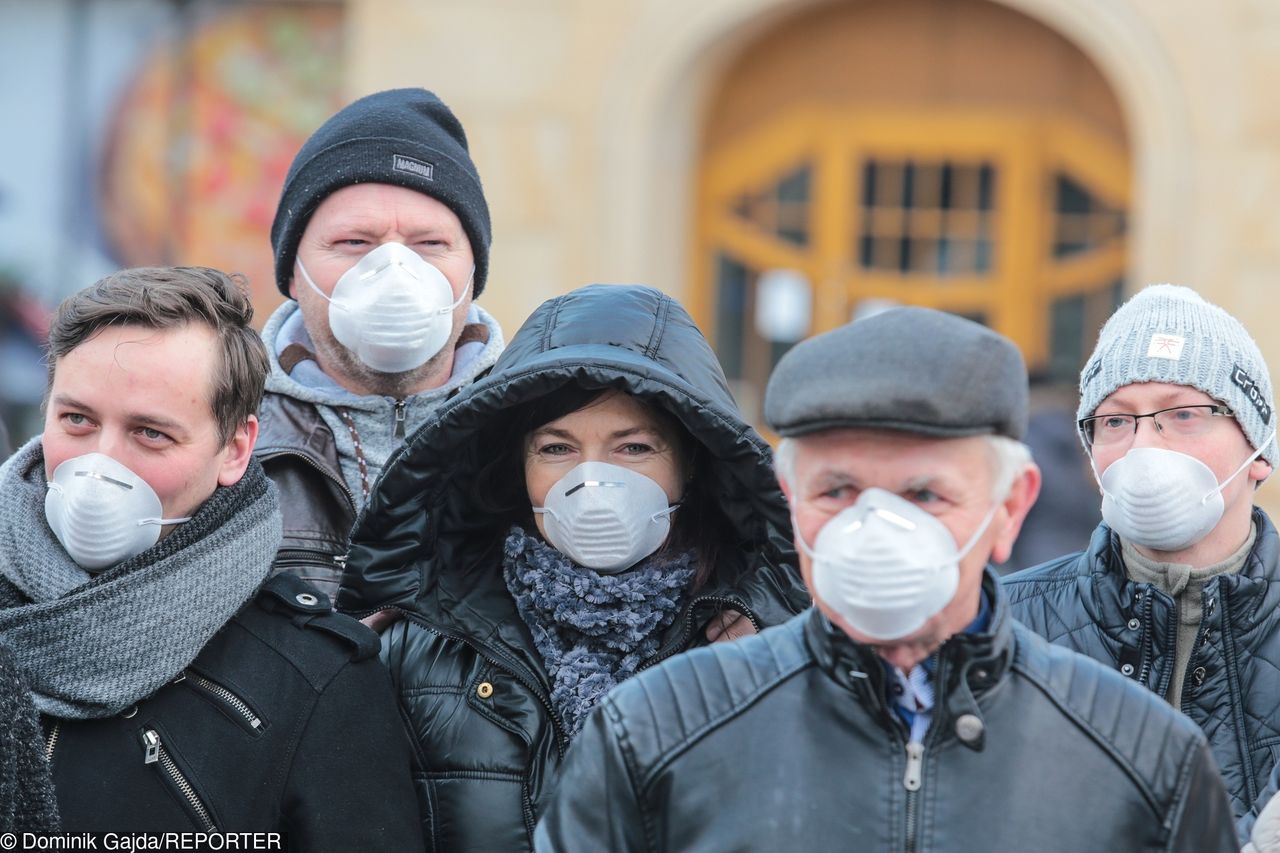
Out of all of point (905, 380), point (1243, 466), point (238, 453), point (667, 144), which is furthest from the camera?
point (667, 144)

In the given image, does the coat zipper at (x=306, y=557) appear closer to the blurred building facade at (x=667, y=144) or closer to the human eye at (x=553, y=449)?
the human eye at (x=553, y=449)

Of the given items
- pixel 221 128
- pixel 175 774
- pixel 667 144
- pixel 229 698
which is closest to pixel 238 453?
pixel 229 698

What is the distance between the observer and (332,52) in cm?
896

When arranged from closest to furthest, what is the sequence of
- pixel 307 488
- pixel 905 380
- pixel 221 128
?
pixel 905 380
pixel 307 488
pixel 221 128

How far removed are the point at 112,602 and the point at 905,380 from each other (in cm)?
125

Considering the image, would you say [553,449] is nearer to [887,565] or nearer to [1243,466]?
[887,565]

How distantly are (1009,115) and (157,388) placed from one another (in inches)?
268

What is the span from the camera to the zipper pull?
2236mm

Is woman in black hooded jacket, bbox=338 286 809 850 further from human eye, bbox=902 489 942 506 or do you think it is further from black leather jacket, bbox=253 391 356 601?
human eye, bbox=902 489 942 506

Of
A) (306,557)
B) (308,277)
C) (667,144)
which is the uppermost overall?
(308,277)

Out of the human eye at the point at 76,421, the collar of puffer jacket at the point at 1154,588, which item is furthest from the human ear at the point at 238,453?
the collar of puffer jacket at the point at 1154,588

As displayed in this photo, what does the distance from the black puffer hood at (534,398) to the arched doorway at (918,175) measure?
5.82m

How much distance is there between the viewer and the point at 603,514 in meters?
→ 3.04

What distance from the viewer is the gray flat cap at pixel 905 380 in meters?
2.22
